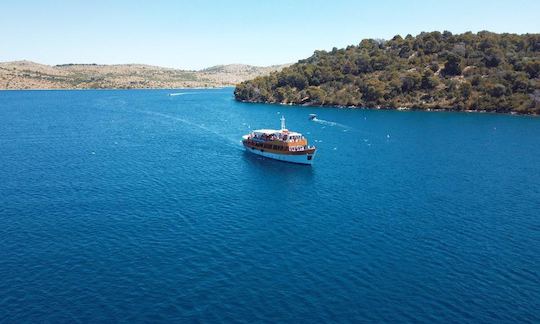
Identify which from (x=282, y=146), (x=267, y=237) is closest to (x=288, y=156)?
(x=282, y=146)

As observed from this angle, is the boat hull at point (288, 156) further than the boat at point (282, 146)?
No

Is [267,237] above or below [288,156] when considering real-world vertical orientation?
below

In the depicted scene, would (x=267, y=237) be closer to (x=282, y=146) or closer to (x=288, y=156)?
(x=288, y=156)

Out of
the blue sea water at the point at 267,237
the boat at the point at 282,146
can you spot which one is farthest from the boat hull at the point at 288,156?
the blue sea water at the point at 267,237

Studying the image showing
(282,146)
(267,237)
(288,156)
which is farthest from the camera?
(282,146)

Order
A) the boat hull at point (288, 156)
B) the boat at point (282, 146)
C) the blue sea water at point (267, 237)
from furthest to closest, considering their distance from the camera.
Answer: the boat at point (282, 146)
the boat hull at point (288, 156)
the blue sea water at point (267, 237)

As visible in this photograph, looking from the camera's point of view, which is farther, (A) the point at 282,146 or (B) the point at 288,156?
(A) the point at 282,146

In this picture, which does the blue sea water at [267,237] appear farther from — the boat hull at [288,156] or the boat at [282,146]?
the boat at [282,146]
